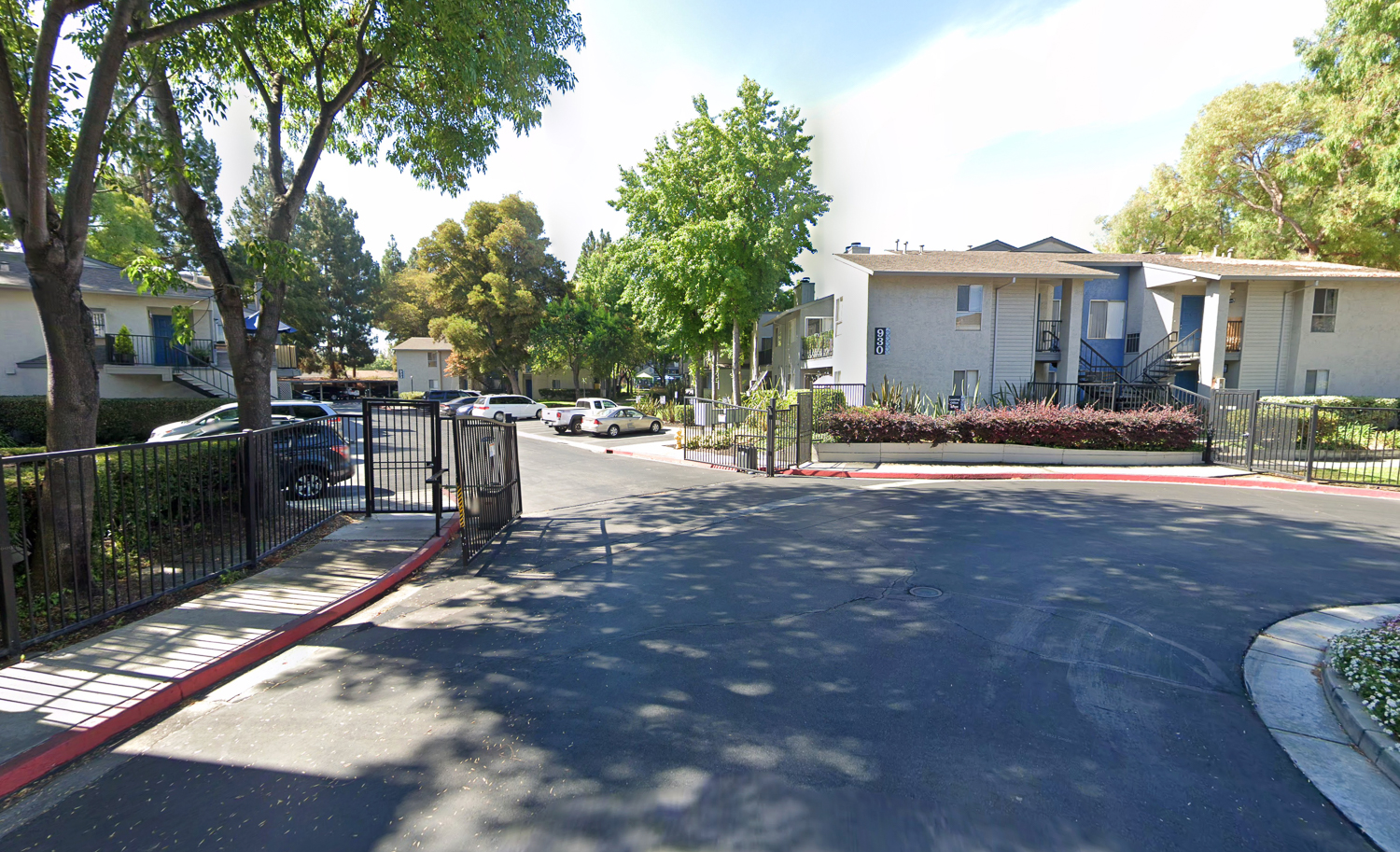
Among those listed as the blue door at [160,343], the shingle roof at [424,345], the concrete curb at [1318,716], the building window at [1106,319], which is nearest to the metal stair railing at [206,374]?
the blue door at [160,343]

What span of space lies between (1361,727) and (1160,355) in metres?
25.9

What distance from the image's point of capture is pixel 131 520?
270 inches

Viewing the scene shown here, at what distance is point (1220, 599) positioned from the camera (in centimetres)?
632

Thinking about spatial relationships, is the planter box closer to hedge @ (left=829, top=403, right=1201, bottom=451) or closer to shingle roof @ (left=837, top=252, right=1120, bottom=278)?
hedge @ (left=829, top=403, right=1201, bottom=451)

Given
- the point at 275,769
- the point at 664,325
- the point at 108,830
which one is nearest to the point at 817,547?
the point at 275,769

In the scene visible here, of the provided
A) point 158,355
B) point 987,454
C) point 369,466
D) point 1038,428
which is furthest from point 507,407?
point 1038,428

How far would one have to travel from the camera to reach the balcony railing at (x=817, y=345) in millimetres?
27306

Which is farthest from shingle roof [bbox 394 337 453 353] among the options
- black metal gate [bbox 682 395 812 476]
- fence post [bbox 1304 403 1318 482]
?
fence post [bbox 1304 403 1318 482]

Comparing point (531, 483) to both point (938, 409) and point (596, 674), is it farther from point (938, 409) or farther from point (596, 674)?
point (938, 409)

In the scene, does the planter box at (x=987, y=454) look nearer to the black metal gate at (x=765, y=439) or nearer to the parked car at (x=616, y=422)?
the black metal gate at (x=765, y=439)

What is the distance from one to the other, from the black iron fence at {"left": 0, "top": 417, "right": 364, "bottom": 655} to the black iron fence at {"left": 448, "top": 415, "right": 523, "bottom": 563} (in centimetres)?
221

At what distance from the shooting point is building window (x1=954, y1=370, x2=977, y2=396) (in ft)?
75.6

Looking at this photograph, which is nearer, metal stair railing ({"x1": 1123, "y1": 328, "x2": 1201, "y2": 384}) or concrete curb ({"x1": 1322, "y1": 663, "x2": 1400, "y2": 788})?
concrete curb ({"x1": 1322, "y1": 663, "x2": 1400, "y2": 788})

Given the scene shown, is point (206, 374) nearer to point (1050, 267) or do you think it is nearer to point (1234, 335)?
point (1050, 267)
